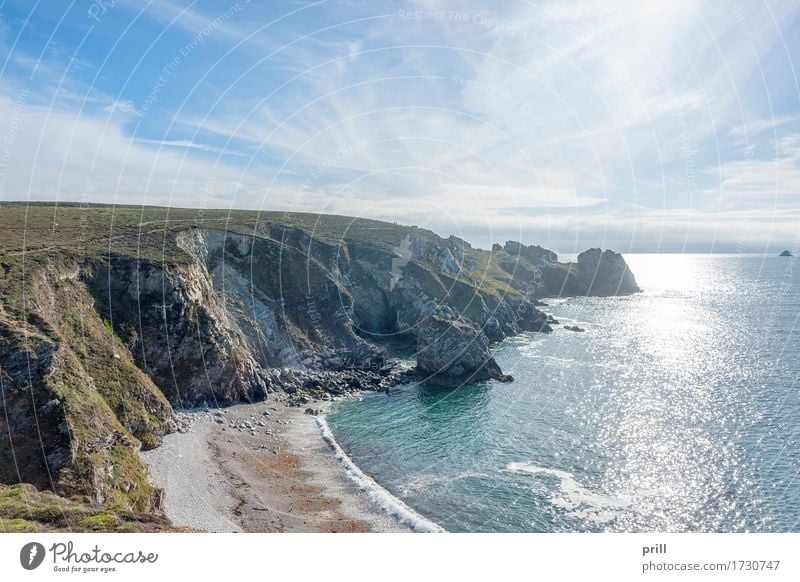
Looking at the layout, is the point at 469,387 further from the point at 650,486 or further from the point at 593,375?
the point at 650,486

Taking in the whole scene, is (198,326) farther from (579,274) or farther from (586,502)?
(579,274)

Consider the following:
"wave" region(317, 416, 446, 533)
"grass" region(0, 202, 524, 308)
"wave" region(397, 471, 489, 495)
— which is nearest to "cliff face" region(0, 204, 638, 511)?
"grass" region(0, 202, 524, 308)

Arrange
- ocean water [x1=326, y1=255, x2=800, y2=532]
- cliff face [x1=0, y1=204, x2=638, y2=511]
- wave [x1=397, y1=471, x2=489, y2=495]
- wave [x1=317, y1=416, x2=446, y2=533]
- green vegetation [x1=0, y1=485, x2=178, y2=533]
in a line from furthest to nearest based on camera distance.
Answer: wave [x1=397, y1=471, x2=489, y2=495] → ocean water [x1=326, y1=255, x2=800, y2=532] → wave [x1=317, y1=416, x2=446, y2=533] → cliff face [x1=0, y1=204, x2=638, y2=511] → green vegetation [x1=0, y1=485, x2=178, y2=533]

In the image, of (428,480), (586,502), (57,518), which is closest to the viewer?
(57,518)

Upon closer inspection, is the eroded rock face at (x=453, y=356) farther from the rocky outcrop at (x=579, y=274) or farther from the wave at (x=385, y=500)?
the rocky outcrop at (x=579, y=274)
